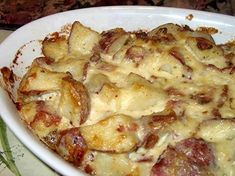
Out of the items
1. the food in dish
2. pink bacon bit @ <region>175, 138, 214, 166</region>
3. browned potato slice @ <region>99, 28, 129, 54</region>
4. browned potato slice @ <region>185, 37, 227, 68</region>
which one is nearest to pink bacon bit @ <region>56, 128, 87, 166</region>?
the food in dish

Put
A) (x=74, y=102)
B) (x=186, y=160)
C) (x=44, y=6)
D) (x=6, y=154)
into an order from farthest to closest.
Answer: (x=44, y=6) → (x=6, y=154) → (x=74, y=102) → (x=186, y=160)

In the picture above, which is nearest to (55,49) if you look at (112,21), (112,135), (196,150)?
(112,21)

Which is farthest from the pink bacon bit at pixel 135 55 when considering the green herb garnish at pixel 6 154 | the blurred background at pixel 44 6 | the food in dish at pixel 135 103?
the blurred background at pixel 44 6

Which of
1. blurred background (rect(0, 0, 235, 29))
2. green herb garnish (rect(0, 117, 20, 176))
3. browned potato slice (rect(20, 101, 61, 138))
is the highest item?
browned potato slice (rect(20, 101, 61, 138))

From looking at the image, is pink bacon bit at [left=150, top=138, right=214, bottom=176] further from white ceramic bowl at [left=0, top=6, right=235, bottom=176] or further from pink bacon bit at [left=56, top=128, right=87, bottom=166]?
white ceramic bowl at [left=0, top=6, right=235, bottom=176]

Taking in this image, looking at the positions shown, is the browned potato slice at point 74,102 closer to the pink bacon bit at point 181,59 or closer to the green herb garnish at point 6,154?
A: the green herb garnish at point 6,154

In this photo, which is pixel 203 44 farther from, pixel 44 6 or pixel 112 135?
pixel 44 6

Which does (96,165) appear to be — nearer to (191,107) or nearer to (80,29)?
(191,107)
